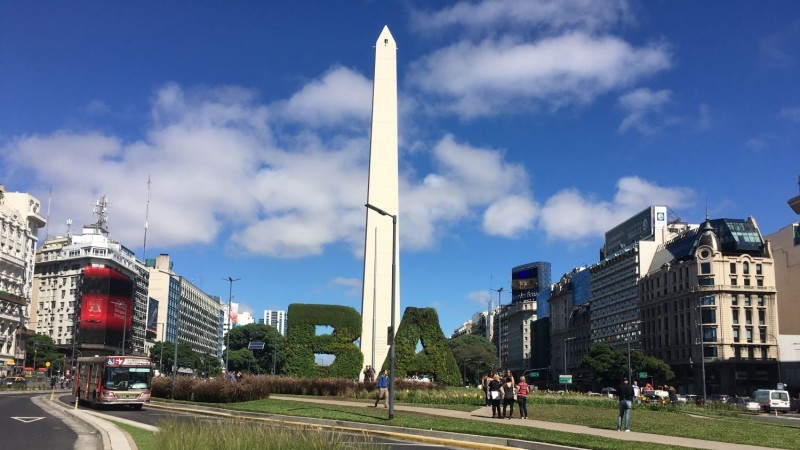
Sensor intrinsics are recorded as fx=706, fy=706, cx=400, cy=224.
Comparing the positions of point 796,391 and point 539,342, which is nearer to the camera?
point 796,391

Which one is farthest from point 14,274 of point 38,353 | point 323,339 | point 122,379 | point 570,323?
point 570,323

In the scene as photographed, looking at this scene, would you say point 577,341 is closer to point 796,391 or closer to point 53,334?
point 796,391

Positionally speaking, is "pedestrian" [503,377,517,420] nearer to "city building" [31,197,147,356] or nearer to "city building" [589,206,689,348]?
"city building" [589,206,689,348]

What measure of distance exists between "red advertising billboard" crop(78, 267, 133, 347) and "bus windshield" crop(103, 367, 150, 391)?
10352cm

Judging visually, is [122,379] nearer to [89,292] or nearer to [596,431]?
[596,431]

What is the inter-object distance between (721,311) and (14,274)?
10371 cm

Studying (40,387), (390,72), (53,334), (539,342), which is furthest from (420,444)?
(539,342)

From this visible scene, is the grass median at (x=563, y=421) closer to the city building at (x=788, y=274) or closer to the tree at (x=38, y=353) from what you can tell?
the city building at (x=788, y=274)

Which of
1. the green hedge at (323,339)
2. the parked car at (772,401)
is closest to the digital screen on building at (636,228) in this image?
the parked car at (772,401)

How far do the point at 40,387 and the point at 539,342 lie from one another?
131259mm

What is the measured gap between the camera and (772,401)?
187ft

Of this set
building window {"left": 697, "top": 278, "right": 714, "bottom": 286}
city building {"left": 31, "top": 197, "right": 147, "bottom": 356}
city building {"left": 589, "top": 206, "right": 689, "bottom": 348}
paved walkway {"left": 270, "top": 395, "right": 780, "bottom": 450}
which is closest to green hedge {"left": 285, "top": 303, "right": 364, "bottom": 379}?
paved walkway {"left": 270, "top": 395, "right": 780, "bottom": 450}

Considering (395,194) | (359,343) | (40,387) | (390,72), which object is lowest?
(40,387)

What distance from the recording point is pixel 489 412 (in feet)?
97.9
